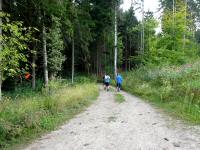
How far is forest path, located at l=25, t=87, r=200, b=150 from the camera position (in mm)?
8391

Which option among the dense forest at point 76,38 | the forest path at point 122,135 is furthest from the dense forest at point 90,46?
the forest path at point 122,135

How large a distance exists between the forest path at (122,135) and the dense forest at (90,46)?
1.73 meters

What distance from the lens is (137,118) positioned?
509 inches

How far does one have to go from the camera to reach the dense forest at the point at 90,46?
1186 cm

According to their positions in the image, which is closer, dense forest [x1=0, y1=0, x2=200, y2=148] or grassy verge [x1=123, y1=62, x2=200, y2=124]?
dense forest [x1=0, y1=0, x2=200, y2=148]

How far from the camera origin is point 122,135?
9.62m

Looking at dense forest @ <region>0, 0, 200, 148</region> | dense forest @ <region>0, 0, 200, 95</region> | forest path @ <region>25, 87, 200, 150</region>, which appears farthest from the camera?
dense forest @ <region>0, 0, 200, 148</region>

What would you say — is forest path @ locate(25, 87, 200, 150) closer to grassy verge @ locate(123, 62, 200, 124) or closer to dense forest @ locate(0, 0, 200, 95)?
grassy verge @ locate(123, 62, 200, 124)

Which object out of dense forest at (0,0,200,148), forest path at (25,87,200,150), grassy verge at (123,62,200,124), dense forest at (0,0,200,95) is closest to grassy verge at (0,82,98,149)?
dense forest at (0,0,200,148)

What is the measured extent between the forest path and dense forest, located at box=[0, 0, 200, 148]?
1731mm

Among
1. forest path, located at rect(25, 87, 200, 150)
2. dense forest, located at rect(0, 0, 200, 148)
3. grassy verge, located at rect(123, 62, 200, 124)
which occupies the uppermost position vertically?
dense forest, located at rect(0, 0, 200, 148)

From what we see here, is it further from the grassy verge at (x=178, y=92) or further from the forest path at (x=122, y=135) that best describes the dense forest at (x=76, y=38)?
the grassy verge at (x=178, y=92)

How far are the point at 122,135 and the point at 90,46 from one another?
138 ft

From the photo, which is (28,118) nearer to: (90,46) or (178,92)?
(178,92)
